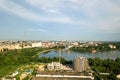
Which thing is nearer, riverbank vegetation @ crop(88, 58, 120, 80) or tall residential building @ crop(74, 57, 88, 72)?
riverbank vegetation @ crop(88, 58, 120, 80)

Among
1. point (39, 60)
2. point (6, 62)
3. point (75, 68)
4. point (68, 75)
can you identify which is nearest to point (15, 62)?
point (6, 62)

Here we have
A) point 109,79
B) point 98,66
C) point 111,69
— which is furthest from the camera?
point 98,66

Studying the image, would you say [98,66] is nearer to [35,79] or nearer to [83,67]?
[83,67]

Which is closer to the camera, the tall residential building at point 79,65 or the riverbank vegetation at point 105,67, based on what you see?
the riverbank vegetation at point 105,67

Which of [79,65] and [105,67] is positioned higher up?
[79,65]

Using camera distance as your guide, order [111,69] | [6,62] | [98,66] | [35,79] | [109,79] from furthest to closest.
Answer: [6,62]
[98,66]
[111,69]
[109,79]
[35,79]

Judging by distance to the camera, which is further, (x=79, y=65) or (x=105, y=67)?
(x=105, y=67)

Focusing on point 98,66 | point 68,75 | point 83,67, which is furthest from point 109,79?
point 98,66

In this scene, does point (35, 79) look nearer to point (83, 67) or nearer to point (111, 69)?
point (83, 67)

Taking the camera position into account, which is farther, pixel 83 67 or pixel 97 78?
pixel 83 67
